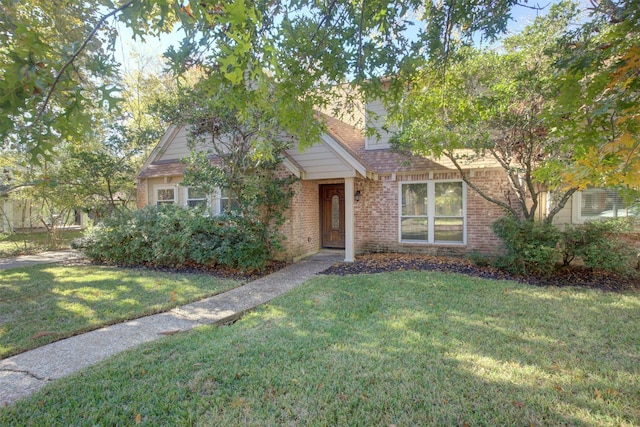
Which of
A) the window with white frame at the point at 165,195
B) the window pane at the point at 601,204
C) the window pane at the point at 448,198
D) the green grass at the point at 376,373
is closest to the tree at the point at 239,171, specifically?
the green grass at the point at 376,373

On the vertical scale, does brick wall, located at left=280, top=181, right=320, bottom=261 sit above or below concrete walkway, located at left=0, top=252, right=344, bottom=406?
above

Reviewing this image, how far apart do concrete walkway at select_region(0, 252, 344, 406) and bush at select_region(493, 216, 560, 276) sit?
5.08m

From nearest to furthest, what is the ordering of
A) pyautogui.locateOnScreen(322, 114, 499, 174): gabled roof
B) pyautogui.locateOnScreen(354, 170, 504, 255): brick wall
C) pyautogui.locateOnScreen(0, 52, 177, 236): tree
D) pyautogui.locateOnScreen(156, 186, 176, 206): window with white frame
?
pyautogui.locateOnScreen(322, 114, 499, 174): gabled roof → pyautogui.locateOnScreen(354, 170, 504, 255): brick wall → pyautogui.locateOnScreen(0, 52, 177, 236): tree → pyautogui.locateOnScreen(156, 186, 176, 206): window with white frame

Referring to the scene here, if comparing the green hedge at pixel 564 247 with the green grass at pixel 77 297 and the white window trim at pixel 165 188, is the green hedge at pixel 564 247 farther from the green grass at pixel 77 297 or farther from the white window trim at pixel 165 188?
the white window trim at pixel 165 188

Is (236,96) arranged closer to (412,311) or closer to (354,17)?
(354,17)

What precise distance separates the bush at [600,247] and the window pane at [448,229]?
113 inches

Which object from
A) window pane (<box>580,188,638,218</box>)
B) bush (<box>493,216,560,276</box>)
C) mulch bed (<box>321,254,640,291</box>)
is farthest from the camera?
window pane (<box>580,188,638,218</box>)

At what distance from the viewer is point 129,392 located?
120 inches

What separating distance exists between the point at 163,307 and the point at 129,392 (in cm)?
274

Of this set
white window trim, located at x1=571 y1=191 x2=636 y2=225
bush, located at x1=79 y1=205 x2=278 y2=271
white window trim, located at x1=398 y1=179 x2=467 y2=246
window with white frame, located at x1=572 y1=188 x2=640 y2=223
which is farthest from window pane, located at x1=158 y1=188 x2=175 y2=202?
window with white frame, located at x1=572 y1=188 x2=640 y2=223

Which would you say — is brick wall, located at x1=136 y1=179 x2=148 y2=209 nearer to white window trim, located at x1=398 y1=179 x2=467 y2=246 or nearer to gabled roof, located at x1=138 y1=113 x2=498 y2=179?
gabled roof, located at x1=138 y1=113 x2=498 y2=179

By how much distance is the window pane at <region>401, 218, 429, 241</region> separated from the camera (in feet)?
33.8

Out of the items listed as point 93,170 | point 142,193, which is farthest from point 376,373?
point 142,193

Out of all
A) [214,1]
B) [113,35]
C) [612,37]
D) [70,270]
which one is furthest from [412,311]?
[70,270]
